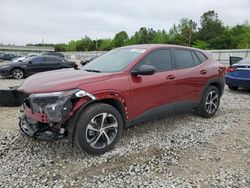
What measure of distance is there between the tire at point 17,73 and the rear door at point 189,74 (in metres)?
10.5

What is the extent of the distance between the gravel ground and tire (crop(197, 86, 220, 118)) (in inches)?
20.9

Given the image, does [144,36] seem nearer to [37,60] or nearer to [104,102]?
[37,60]

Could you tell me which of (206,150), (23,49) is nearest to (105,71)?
(206,150)

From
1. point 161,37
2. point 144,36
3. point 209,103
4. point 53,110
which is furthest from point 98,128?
point 144,36

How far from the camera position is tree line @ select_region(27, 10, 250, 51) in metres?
62.5

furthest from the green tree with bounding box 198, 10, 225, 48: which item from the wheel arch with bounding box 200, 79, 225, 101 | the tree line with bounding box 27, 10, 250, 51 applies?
the wheel arch with bounding box 200, 79, 225, 101

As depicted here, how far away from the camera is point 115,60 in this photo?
4.76m

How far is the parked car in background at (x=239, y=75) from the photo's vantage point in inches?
347

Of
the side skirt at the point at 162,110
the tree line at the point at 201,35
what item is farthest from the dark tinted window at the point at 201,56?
the tree line at the point at 201,35

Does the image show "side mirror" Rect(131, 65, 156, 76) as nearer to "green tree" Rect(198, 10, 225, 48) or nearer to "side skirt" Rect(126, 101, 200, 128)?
"side skirt" Rect(126, 101, 200, 128)

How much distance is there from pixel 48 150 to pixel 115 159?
1074 millimetres

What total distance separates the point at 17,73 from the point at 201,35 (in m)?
64.1

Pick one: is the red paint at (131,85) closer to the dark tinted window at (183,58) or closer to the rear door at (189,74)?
the rear door at (189,74)

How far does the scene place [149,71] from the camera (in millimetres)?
4176
